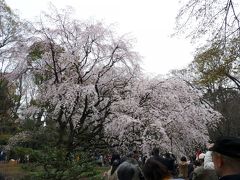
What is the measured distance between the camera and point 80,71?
17125mm

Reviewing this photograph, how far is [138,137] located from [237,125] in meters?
23.0

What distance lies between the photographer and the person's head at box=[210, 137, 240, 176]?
2.09 metres

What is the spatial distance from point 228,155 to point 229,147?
0.04 metres

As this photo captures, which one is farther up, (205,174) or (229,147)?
(229,147)

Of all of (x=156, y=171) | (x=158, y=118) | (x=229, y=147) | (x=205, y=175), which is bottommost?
(x=205, y=175)

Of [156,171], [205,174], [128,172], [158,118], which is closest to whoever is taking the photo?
[156,171]

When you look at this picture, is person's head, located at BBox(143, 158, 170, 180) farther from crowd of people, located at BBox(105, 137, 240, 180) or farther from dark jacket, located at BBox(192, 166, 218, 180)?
dark jacket, located at BBox(192, 166, 218, 180)

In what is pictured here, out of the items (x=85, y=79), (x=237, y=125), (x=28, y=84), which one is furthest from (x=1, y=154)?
(x=237, y=125)

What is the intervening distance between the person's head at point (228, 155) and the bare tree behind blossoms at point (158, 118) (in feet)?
44.3

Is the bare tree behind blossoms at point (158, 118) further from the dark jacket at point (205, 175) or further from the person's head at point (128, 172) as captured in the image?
the person's head at point (128, 172)

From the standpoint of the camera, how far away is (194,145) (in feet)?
64.3

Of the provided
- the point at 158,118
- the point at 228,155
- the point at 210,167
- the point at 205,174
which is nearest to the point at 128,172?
the point at 205,174

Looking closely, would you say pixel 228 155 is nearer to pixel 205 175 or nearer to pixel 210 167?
pixel 205 175

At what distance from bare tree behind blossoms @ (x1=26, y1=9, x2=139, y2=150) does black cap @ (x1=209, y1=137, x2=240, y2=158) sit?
14.2 m
